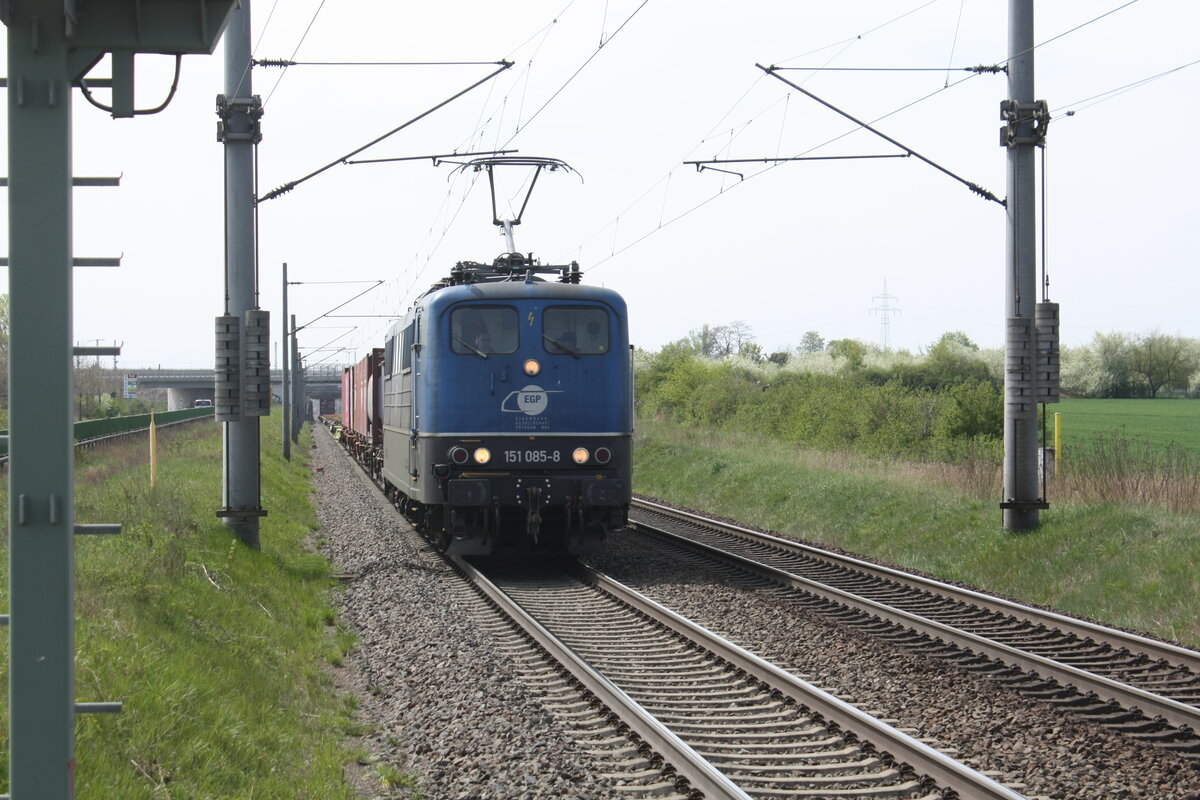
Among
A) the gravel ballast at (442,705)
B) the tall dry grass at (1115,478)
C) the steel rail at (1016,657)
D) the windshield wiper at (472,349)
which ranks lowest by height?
the gravel ballast at (442,705)

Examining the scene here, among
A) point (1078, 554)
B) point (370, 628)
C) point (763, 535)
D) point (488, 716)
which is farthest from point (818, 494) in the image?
point (488, 716)

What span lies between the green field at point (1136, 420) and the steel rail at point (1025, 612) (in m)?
17.3

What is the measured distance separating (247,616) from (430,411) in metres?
3.79

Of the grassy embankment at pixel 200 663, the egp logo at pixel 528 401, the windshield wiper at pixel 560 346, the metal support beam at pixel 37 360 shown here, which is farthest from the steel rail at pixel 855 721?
the metal support beam at pixel 37 360

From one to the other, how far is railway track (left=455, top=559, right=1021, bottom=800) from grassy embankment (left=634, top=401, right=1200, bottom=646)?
4.35 meters

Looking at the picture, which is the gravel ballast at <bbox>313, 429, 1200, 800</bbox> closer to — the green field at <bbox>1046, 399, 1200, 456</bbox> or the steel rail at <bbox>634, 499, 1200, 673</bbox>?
the steel rail at <bbox>634, 499, 1200, 673</bbox>

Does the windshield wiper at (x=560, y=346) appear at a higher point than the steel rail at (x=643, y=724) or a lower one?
higher

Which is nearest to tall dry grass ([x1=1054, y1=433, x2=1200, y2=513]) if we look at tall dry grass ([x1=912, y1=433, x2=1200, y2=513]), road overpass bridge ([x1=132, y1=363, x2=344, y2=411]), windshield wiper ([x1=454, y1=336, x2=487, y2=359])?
tall dry grass ([x1=912, y1=433, x2=1200, y2=513])

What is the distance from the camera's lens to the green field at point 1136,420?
3369cm

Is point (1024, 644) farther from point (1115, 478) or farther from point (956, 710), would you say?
point (1115, 478)

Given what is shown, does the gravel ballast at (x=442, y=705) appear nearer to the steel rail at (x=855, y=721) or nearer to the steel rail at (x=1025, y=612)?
the steel rail at (x=855, y=721)

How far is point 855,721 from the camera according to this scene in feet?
21.1

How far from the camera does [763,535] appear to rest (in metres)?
16.1

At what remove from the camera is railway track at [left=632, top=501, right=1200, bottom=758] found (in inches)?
275
